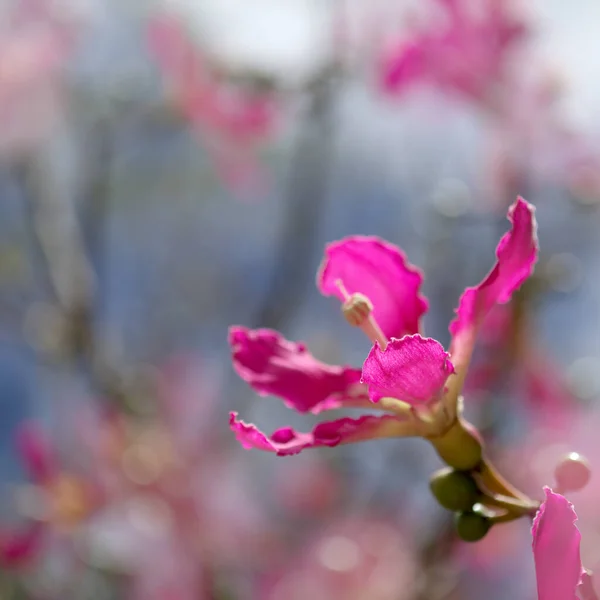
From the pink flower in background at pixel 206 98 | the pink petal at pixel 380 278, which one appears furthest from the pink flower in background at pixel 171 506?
the pink petal at pixel 380 278

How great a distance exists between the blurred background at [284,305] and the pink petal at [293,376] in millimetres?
272

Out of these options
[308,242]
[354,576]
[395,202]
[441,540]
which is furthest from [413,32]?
[395,202]

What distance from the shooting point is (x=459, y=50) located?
0.89 meters

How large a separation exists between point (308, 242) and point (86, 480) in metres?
0.43

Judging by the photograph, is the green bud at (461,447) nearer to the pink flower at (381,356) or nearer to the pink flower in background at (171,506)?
the pink flower at (381,356)

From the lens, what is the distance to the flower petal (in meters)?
0.37

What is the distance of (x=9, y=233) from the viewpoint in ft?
6.07

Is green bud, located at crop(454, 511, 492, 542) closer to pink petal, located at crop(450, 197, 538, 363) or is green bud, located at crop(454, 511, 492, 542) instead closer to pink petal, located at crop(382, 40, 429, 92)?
pink petal, located at crop(450, 197, 538, 363)

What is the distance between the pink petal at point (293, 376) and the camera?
421 mm

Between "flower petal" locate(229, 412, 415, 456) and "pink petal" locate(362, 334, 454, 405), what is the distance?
0.02 meters

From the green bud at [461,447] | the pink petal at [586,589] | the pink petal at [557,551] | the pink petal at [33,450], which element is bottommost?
the pink petal at [33,450]

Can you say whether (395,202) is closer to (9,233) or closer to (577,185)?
(9,233)

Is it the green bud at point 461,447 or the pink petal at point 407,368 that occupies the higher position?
the pink petal at point 407,368

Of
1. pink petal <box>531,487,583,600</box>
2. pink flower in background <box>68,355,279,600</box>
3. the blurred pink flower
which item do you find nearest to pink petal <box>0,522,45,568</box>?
pink flower in background <box>68,355,279,600</box>
